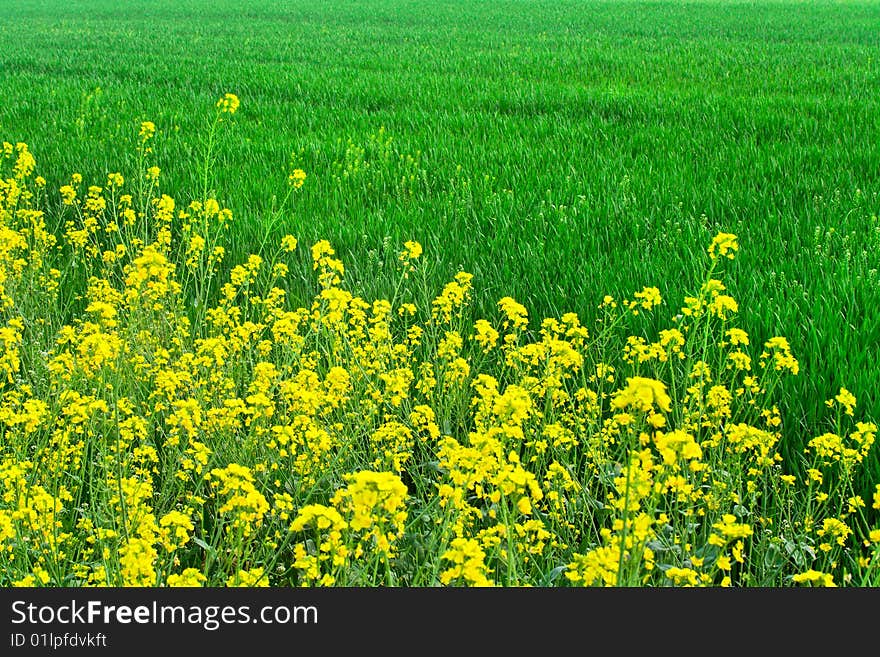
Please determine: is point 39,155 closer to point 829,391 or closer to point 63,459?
point 63,459

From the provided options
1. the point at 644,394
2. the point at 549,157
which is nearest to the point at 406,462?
the point at 644,394

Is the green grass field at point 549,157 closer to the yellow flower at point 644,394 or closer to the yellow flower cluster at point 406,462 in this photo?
the yellow flower cluster at point 406,462

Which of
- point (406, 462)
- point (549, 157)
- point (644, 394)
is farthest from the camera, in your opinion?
point (549, 157)

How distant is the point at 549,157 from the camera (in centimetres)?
663

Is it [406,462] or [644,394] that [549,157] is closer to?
[406,462]

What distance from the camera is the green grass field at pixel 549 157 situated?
416 cm

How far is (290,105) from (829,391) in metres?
7.15

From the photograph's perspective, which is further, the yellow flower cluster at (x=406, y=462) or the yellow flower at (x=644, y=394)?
the yellow flower cluster at (x=406, y=462)

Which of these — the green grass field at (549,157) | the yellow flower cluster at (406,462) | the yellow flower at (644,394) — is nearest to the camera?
the yellow flower at (644,394)

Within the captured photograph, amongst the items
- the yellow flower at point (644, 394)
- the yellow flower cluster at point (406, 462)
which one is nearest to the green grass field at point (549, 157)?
the yellow flower cluster at point (406, 462)

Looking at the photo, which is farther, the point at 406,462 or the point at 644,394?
the point at 406,462

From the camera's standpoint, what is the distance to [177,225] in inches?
215

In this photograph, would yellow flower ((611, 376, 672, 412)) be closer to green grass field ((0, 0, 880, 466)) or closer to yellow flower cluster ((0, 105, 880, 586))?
yellow flower cluster ((0, 105, 880, 586))

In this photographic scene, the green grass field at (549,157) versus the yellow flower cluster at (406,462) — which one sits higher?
the green grass field at (549,157)
